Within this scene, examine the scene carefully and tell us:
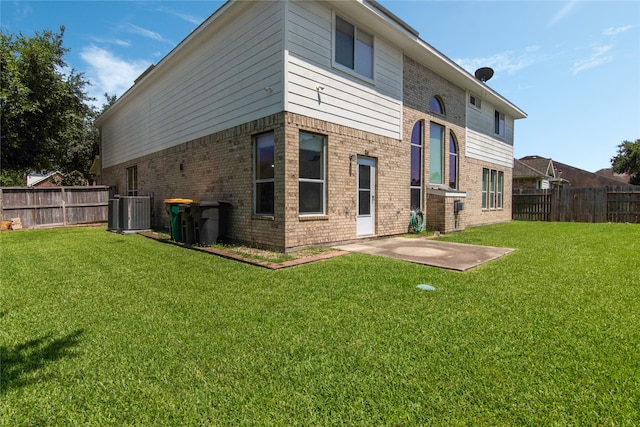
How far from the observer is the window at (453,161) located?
1220 cm

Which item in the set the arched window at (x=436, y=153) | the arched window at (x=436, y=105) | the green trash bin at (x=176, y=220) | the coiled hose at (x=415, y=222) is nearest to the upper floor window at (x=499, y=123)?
the arched window at (x=436, y=105)

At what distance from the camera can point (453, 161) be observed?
12398 mm

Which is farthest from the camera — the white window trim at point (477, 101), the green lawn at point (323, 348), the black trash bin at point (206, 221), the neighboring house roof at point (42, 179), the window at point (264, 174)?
the neighboring house roof at point (42, 179)

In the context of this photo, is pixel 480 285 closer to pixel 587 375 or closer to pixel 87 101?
pixel 587 375

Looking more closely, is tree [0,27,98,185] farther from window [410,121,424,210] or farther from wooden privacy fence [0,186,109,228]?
window [410,121,424,210]

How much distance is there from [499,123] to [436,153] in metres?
7.17

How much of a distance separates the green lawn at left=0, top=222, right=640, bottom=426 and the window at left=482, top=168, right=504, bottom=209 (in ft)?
34.8

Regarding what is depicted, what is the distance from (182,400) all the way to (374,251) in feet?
17.4

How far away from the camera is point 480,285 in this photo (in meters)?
4.20

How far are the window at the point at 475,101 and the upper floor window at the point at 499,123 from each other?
2247 millimetres

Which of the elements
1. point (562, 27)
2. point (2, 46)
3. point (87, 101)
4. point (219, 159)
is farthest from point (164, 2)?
point (87, 101)

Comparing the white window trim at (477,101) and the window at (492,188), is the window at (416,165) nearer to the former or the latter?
the white window trim at (477,101)

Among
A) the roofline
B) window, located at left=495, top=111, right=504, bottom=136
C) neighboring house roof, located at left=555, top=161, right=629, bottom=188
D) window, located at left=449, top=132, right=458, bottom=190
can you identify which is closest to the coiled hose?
window, located at left=449, top=132, right=458, bottom=190

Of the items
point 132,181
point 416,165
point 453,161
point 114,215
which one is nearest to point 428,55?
point 416,165
